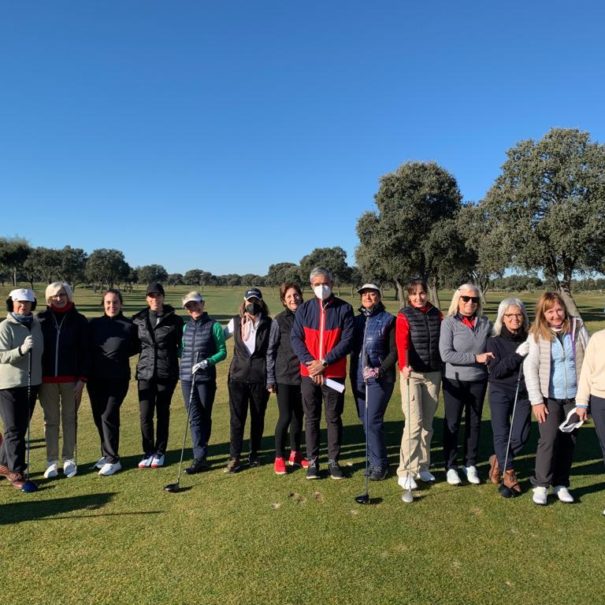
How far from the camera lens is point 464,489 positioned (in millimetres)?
5156

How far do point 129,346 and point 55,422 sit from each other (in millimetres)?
1359

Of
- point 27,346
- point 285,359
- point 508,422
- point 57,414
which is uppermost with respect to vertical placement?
point 27,346

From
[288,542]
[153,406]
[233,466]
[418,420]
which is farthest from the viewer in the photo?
[153,406]

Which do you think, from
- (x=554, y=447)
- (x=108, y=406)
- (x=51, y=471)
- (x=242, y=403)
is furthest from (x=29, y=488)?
(x=554, y=447)

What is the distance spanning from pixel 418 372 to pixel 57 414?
15.3ft

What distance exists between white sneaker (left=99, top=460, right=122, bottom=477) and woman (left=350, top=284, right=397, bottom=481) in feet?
10.7

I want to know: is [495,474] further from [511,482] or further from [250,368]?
[250,368]

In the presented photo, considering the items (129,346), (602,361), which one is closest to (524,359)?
(602,361)

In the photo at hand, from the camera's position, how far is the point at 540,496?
4770 millimetres

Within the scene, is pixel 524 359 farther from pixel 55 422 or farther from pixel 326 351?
pixel 55 422

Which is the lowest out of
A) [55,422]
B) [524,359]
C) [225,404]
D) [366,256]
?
[225,404]

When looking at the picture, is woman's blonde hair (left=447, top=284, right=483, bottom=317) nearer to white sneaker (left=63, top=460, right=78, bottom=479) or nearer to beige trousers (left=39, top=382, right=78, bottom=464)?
beige trousers (left=39, top=382, right=78, bottom=464)

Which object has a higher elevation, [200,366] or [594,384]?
[200,366]

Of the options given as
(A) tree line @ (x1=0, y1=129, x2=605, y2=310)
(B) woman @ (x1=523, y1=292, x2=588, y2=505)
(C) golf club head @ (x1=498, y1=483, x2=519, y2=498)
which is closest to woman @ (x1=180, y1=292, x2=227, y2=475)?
(C) golf club head @ (x1=498, y1=483, x2=519, y2=498)
